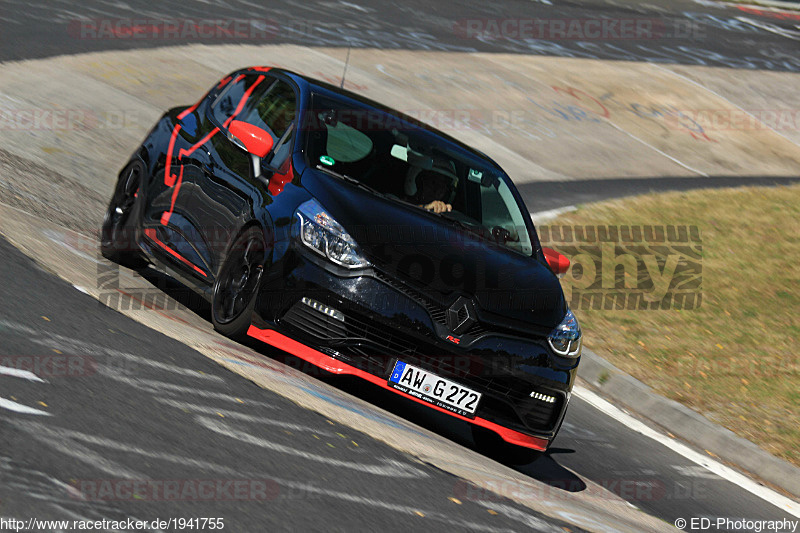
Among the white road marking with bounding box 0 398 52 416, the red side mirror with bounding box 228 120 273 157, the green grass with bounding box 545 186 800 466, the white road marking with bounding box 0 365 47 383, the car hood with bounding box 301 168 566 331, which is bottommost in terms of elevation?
the green grass with bounding box 545 186 800 466

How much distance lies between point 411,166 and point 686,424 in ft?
9.94

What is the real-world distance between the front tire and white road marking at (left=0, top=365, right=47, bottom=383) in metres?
1.42

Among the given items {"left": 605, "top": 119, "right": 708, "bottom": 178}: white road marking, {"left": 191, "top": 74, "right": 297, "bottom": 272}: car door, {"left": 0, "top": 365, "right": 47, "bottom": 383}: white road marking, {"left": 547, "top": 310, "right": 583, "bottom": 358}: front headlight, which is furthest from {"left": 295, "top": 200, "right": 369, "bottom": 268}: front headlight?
{"left": 605, "top": 119, "right": 708, "bottom": 178}: white road marking

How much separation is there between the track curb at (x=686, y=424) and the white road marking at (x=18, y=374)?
4.91 meters

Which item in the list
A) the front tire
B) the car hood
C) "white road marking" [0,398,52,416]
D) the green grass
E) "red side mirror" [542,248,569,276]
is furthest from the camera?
the green grass

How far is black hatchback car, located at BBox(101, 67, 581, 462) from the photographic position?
5.93 meters

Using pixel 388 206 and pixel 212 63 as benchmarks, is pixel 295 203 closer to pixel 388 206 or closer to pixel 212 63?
pixel 388 206

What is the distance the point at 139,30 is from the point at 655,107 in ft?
34.9

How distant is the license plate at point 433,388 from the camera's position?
19.4 feet

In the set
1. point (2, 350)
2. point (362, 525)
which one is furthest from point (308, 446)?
point (2, 350)

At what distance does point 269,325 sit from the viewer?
6121mm

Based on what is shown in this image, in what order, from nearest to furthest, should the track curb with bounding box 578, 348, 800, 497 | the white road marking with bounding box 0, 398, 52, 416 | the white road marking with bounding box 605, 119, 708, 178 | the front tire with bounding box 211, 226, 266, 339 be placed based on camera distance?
the white road marking with bounding box 0, 398, 52, 416 < the front tire with bounding box 211, 226, 266, 339 < the track curb with bounding box 578, 348, 800, 497 < the white road marking with bounding box 605, 119, 708, 178

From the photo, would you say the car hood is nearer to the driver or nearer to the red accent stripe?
the driver

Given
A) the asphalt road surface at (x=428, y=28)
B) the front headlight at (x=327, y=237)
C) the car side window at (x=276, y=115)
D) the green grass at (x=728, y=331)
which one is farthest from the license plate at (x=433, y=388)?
the asphalt road surface at (x=428, y=28)
